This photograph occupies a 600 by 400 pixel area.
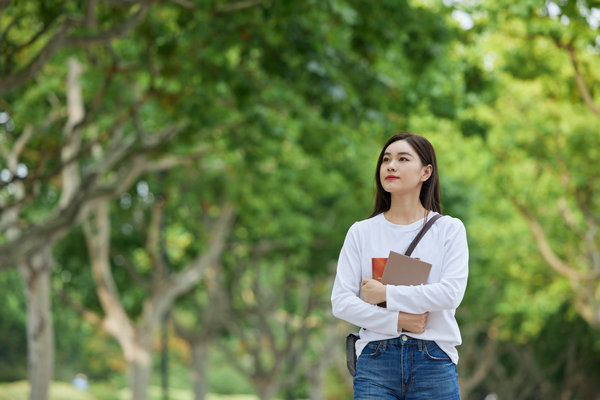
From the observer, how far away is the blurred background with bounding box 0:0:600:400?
10.2 metres

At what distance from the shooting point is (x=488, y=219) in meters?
27.1

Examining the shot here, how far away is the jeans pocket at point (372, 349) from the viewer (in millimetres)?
3559

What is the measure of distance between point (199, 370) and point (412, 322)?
20.9 meters

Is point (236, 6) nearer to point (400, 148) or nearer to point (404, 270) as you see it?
point (400, 148)

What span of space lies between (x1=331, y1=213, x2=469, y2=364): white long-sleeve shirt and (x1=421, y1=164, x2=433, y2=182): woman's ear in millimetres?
141

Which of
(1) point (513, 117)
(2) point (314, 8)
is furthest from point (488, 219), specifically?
(2) point (314, 8)

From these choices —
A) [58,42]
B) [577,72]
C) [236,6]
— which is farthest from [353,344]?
[577,72]

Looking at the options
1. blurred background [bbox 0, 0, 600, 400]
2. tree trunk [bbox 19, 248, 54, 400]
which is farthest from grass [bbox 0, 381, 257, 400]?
tree trunk [bbox 19, 248, 54, 400]

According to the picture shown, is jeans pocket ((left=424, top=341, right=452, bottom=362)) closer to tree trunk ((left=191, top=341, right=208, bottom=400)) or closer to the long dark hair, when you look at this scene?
the long dark hair

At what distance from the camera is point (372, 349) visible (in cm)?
359

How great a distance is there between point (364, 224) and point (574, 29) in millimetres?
7051

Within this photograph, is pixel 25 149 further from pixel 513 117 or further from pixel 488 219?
pixel 488 219

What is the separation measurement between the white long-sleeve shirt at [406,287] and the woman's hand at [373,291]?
22 mm

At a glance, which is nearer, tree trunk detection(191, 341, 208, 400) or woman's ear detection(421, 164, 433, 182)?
woman's ear detection(421, 164, 433, 182)
